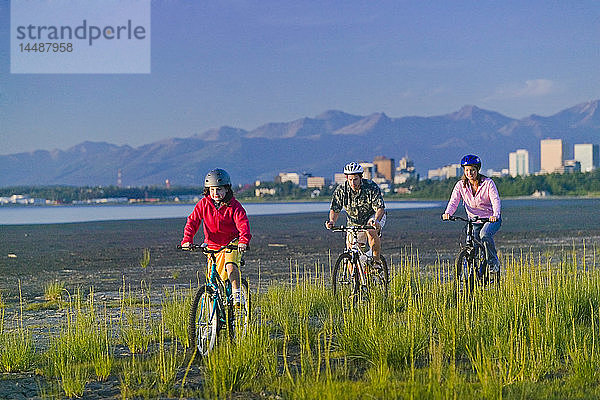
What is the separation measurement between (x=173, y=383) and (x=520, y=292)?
4.20m

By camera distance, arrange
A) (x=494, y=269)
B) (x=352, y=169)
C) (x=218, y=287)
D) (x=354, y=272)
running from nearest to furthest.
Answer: (x=218, y=287), (x=354, y=272), (x=352, y=169), (x=494, y=269)

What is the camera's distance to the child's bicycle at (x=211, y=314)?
23.0 ft

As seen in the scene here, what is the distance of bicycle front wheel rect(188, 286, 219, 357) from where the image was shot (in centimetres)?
707

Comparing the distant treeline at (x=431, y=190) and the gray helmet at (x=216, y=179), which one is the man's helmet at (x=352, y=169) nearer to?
the gray helmet at (x=216, y=179)

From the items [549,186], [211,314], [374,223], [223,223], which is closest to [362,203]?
[374,223]

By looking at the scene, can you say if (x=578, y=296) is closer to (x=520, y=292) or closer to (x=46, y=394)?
(x=520, y=292)

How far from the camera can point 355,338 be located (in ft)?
24.0

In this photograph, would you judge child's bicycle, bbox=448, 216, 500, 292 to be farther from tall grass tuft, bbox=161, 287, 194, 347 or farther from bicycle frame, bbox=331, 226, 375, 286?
tall grass tuft, bbox=161, 287, 194, 347

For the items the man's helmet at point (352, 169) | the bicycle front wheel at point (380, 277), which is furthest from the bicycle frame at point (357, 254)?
the man's helmet at point (352, 169)

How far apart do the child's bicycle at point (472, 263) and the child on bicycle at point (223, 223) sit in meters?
3.79

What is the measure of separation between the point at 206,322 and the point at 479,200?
4.85 metres

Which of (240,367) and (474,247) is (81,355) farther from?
(474,247)

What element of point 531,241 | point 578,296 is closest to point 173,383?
point 578,296

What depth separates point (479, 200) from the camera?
1040 centimetres
